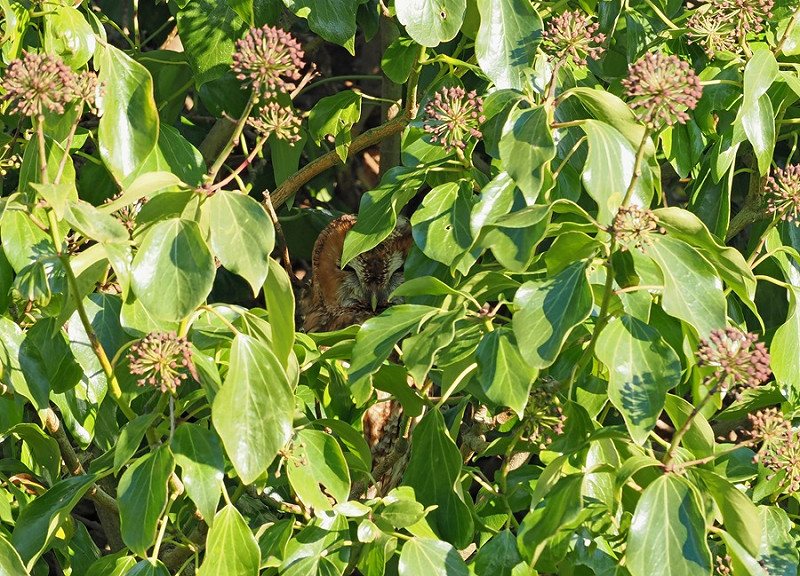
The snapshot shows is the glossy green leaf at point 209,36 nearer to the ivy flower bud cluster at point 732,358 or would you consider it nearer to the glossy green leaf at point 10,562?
the glossy green leaf at point 10,562

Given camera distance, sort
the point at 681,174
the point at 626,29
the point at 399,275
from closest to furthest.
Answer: the point at 681,174 → the point at 626,29 → the point at 399,275

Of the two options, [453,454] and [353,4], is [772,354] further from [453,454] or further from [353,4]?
[353,4]

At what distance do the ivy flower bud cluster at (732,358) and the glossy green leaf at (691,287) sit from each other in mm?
32

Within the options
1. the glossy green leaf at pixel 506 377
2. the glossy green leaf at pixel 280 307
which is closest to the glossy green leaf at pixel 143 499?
the glossy green leaf at pixel 280 307

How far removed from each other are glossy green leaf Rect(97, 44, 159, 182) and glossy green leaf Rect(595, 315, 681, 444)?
0.76m

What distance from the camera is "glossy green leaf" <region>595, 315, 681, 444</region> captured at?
1411mm

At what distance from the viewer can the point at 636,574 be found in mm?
1335

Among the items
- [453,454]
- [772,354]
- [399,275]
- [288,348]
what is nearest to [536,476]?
[453,454]

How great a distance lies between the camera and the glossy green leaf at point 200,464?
4.78 feet

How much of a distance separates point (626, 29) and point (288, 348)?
1.23 metres

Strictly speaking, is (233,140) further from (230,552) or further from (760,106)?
(760,106)

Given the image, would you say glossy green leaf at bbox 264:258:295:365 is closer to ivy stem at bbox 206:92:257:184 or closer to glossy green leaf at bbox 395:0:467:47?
ivy stem at bbox 206:92:257:184

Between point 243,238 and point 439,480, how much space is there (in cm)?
57

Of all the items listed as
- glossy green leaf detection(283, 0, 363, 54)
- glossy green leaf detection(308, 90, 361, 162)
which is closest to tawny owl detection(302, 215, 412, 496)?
glossy green leaf detection(308, 90, 361, 162)
